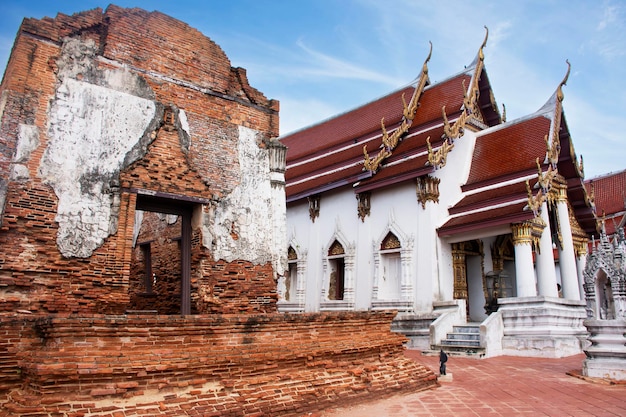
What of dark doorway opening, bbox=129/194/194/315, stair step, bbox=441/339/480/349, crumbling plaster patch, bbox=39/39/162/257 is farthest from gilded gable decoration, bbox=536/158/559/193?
crumbling plaster patch, bbox=39/39/162/257

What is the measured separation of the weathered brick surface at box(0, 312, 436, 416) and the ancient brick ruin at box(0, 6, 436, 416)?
0.01 m

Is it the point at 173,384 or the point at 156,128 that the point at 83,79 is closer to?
the point at 156,128

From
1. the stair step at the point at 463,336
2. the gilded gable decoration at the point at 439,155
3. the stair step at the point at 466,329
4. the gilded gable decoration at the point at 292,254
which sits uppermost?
the gilded gable decoration at the point at 439,155

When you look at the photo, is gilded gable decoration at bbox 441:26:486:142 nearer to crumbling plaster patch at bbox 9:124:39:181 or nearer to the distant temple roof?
the distant temple roof

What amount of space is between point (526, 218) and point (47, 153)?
862 centimetres

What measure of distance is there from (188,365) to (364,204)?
9.79 m

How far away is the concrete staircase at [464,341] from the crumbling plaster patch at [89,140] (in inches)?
267

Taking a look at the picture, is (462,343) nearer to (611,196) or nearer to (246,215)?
(246,215)

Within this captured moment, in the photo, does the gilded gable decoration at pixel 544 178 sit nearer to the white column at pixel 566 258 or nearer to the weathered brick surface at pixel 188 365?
the white column at pixel 566 258

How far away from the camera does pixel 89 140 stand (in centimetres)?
597

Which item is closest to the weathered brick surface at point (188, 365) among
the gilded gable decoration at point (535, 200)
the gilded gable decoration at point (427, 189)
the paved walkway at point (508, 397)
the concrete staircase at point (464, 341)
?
the paved walkway at point (508, 397)

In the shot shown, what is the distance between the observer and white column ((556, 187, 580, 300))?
11.9 m

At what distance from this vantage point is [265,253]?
7293 millimetres

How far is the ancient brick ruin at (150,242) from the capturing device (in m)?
3.87
